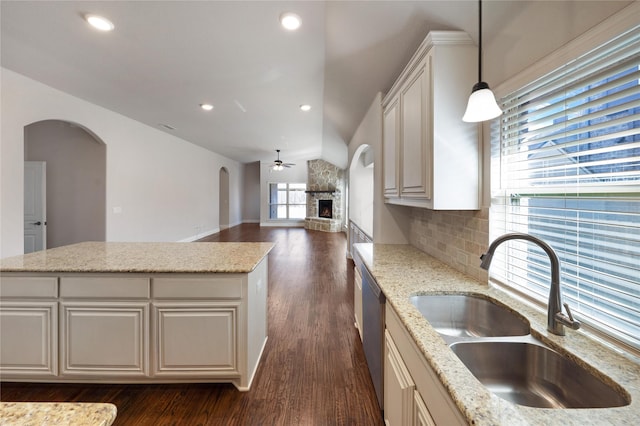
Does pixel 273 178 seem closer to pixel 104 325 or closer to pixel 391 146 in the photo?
pixel 391 146

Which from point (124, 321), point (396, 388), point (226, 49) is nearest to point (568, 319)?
point (396, 388)

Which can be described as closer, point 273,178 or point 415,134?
point 415,134

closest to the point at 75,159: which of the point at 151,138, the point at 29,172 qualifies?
the point at 29,172

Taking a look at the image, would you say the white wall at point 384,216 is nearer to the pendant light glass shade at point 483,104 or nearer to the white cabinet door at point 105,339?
the pendant light glass shade at point 483,104

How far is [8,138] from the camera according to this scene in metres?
3.10

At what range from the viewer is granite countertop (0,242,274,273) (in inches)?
74.3

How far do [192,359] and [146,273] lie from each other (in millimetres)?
686

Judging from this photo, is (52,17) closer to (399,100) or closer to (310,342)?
(399,100)

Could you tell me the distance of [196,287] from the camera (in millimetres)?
1908

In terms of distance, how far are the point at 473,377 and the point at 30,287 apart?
2659mm

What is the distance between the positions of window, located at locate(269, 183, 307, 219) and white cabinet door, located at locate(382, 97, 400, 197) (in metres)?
9.52

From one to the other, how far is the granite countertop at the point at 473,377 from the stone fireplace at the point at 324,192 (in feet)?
31.5

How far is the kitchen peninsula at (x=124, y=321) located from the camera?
6.21 feet

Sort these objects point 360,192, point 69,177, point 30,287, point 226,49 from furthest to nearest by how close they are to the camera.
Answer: point 360,192 < point 69,177 < point 226,49 < point 30,287
